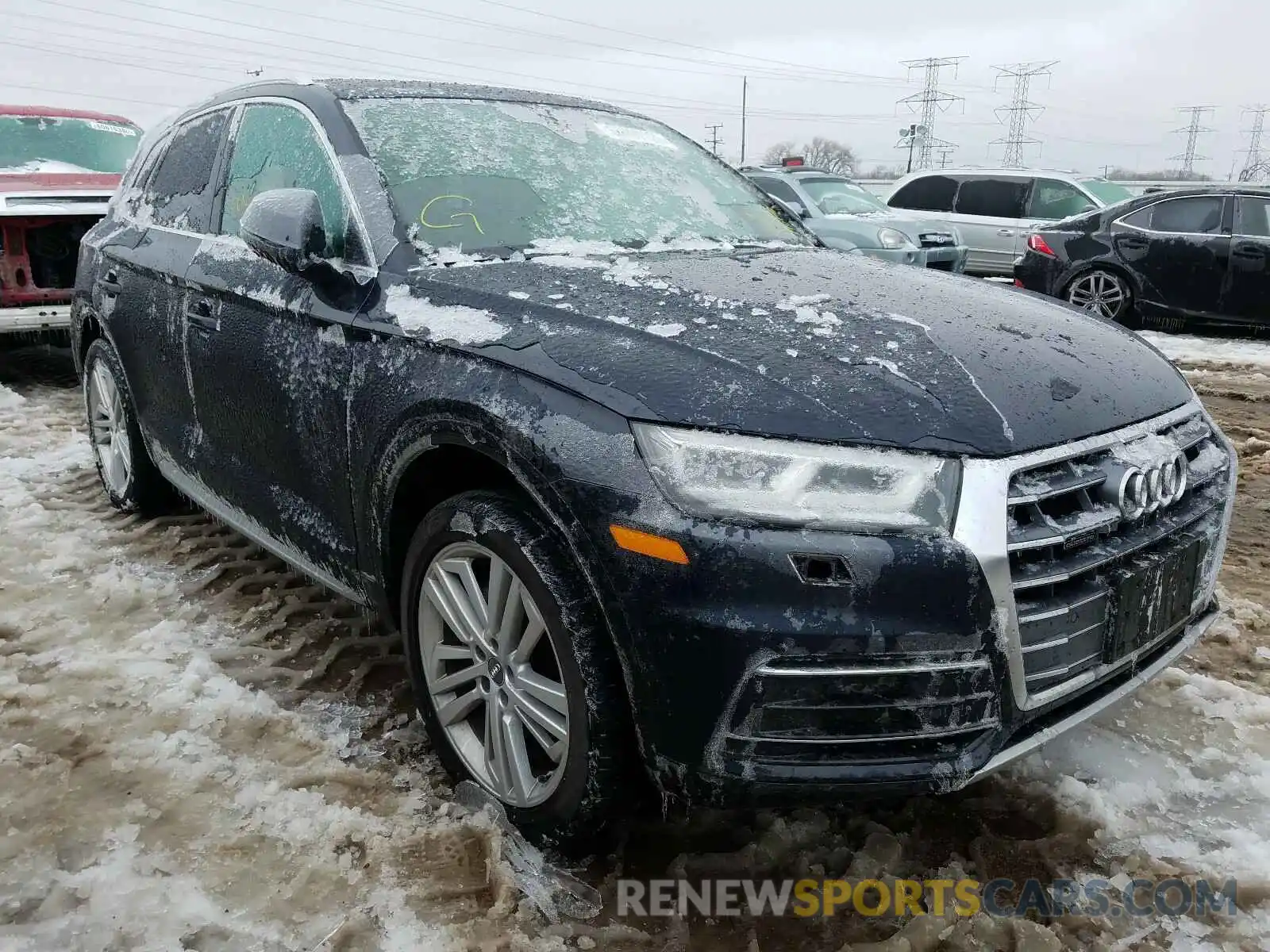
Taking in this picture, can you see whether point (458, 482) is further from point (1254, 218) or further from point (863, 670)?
point (1254, 218)

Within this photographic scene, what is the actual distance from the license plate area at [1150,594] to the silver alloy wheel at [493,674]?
1.04 metres

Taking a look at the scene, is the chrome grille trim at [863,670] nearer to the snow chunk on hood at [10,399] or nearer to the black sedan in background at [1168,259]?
the snow chunk on hood at [10,399]

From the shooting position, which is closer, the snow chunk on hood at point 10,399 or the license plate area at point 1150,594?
the license plate area at point 1150,594

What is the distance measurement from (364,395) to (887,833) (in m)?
1.55

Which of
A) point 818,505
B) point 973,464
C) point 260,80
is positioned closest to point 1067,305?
point 973,464

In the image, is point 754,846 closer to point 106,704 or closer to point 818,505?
point 818,505

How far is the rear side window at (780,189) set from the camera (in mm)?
10102

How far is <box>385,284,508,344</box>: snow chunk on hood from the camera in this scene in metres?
1.97

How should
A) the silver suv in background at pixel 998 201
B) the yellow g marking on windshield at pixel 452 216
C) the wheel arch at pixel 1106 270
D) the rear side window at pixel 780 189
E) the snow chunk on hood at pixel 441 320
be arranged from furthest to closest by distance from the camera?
1. the silver suv in background at pixel 998 201
2. the rear side window at pixel 780 189
3. the wheel arch at pixel 1106 270
4. the yellow g marking on windshield at pixel 452 216
5. the snow chunk on hood at pixel 441 320

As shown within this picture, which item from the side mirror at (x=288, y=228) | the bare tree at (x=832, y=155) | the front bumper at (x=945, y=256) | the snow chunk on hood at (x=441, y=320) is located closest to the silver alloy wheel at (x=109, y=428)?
the side mirror at (x=288, y=228)

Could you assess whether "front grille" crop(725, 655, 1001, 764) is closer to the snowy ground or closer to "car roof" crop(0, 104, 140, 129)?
the snowy ground

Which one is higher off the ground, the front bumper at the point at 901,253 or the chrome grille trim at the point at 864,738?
the front bumper at the point at 901,253

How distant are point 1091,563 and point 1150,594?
24 cm

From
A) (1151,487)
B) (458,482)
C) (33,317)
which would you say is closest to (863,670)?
(1151,487)
